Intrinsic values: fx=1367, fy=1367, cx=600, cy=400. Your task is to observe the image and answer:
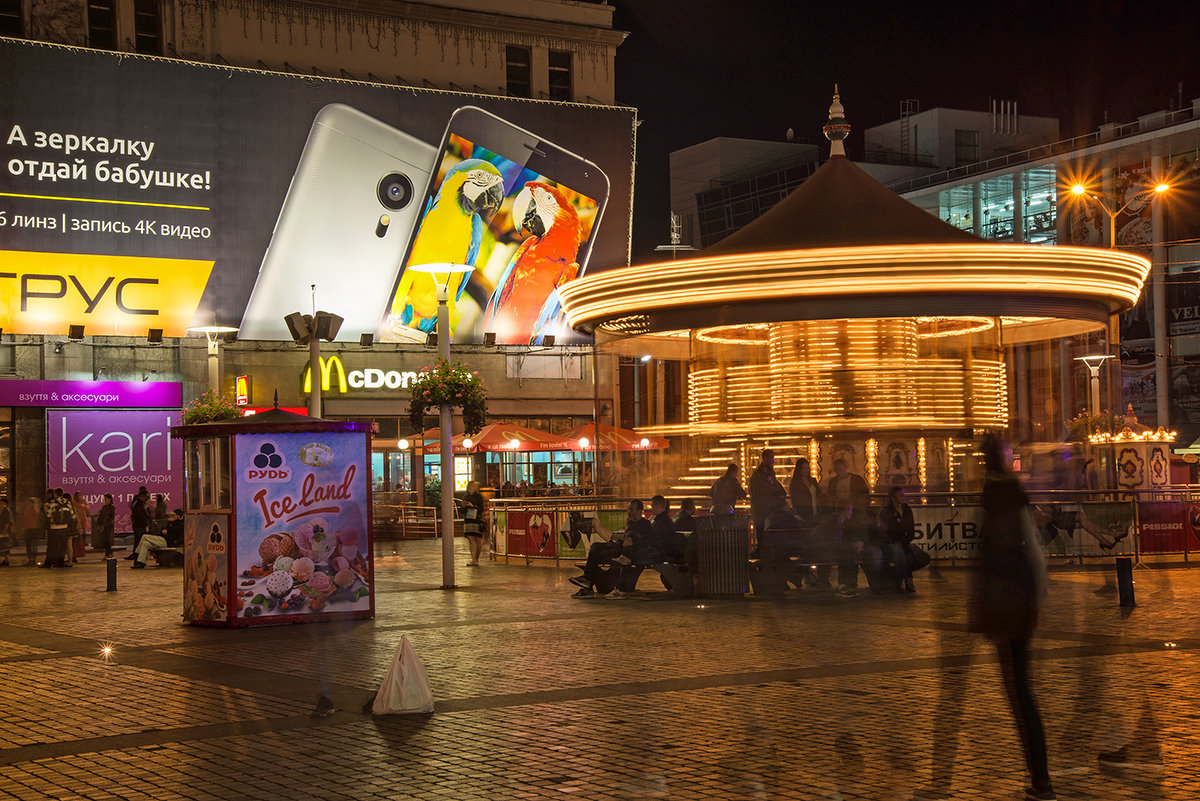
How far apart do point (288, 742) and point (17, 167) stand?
30.9 meters

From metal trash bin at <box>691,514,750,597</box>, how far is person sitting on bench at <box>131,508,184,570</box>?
13457mm

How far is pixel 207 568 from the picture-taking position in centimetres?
1528

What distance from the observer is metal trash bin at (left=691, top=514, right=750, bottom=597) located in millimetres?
17094

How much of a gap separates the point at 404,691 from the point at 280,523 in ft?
20.0

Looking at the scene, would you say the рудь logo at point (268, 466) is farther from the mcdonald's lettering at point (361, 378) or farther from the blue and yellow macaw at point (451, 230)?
the blue and yellow macaw at point (451, 230)

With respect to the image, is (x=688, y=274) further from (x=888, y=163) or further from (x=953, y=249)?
(x=888, y=163)

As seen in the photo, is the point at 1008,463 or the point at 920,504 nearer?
the point at 1008,463

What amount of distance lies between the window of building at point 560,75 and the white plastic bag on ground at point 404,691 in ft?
119

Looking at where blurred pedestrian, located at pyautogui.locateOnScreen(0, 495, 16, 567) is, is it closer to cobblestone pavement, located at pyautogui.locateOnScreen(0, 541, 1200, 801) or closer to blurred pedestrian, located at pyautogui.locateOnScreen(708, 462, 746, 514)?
cobblestone pavement, located at pyautogui.locateOnScreen(0, 541, 1200, 801)

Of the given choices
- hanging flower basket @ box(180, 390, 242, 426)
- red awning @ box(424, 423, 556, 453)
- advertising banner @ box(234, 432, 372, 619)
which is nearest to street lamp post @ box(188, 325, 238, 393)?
hanging flower basket @ box(180, 390, 242, 426)

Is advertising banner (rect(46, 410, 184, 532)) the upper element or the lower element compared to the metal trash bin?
upper

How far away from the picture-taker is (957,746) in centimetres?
789

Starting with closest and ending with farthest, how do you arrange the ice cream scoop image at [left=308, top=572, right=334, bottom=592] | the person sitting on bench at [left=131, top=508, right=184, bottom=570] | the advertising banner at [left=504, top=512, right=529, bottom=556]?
the ice cream scoop image at [left=308, top=572, right=334, bottom=592] < the advertising banner at [left=504, top=512, right=529, bottom=556] < the person sitting on bench at [left=131, top=508, right=184, bottom=570]

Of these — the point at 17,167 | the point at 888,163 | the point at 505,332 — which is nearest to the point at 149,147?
the point at 17,167
